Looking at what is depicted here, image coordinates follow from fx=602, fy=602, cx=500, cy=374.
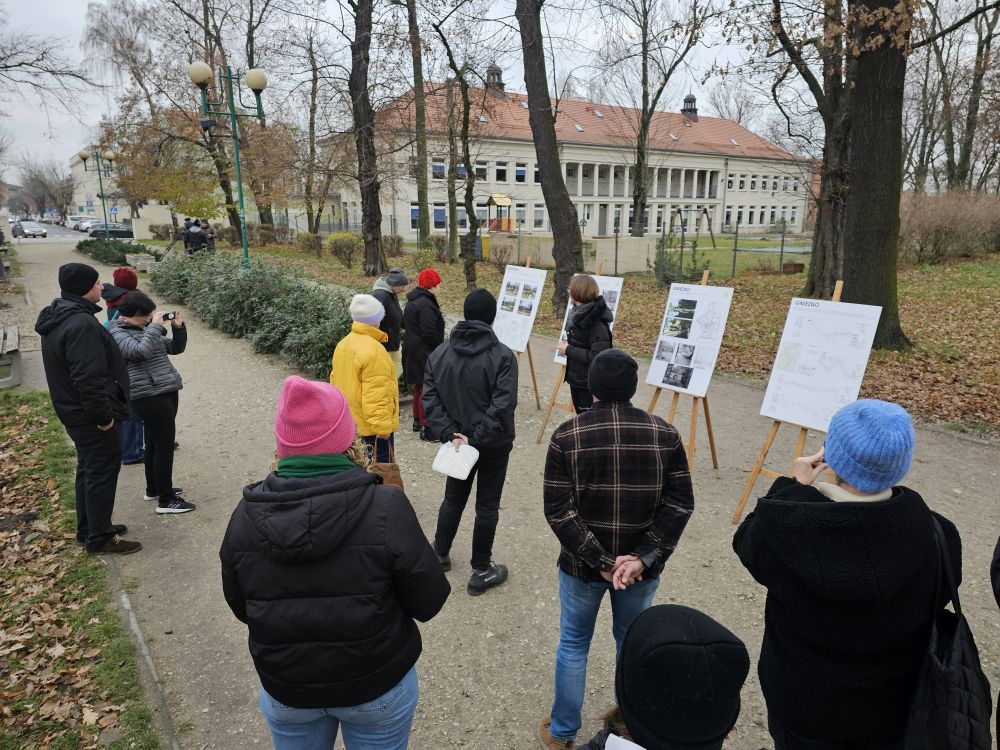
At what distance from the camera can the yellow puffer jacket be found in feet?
15.4

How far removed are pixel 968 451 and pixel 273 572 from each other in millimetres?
7271

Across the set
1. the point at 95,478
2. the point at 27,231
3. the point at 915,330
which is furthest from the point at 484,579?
the point at 27,231

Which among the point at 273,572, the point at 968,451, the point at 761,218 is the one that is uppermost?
the point at 761,218

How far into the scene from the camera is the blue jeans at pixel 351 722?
195 centimetres

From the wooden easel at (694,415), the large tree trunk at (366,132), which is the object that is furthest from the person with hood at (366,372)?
the large tree trunk at (366,132)

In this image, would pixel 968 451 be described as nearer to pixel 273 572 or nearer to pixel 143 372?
pixel 273 572

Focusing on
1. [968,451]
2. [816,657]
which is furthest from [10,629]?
[968,451]

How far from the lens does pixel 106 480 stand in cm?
441

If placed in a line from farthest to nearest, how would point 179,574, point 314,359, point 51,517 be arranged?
point 314,359 → point 51,517 → point 179,574

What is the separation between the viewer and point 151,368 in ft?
15.6

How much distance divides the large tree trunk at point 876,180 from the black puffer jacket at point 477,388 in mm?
7786

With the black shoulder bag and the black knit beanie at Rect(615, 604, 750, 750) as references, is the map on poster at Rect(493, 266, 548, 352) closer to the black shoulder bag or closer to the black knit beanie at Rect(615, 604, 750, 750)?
the black shoulder bag

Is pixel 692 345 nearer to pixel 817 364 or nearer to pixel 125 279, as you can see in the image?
pixel 817 364

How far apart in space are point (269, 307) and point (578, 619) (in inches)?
391
